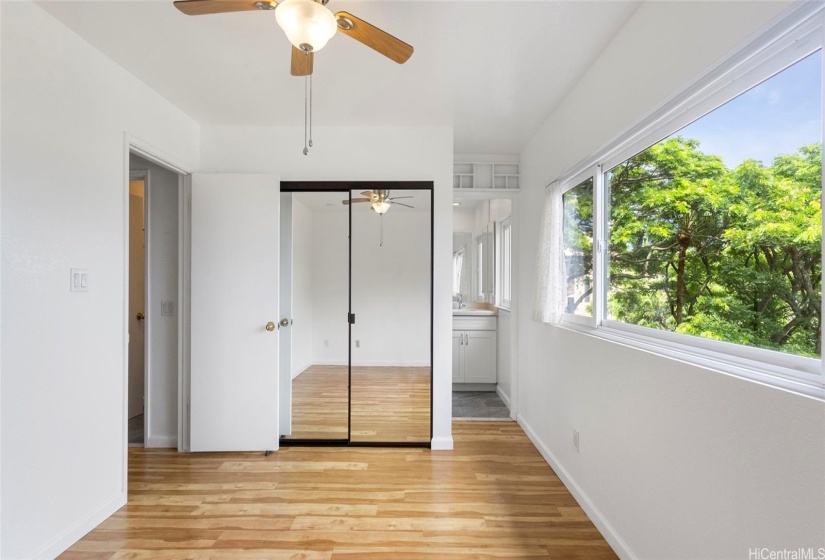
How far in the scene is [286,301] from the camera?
337 cm

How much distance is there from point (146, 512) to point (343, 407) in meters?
1.53

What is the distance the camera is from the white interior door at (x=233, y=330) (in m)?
3.05

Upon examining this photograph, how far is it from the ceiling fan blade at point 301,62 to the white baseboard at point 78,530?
8.11 ft

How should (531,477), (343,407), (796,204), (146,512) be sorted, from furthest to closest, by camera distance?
(343,407) < (531,477) < (146,512) < (796,204)

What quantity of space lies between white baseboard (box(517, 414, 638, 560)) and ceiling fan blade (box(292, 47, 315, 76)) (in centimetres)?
260

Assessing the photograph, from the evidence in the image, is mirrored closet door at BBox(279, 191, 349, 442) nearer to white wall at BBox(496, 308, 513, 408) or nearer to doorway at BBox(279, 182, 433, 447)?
doorway at BBox(279, 182, 433, 447)

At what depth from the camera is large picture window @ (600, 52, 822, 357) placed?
111 centimetres

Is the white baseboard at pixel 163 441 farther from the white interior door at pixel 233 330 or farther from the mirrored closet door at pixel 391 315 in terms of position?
the mirrored closet door at pixel 391 315

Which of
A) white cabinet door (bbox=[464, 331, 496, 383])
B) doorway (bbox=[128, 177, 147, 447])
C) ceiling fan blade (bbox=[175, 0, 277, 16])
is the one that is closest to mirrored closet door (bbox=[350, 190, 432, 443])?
white cabinet door (bbox=[464, 331, 496, 383])

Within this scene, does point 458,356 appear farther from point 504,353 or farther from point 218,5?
point 218,5

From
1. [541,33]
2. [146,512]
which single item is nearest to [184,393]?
[146,512]

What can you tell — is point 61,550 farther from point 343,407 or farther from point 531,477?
point 531,477

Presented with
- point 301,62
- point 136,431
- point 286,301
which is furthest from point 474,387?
point 301,62

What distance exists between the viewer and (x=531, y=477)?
2.67 meters
